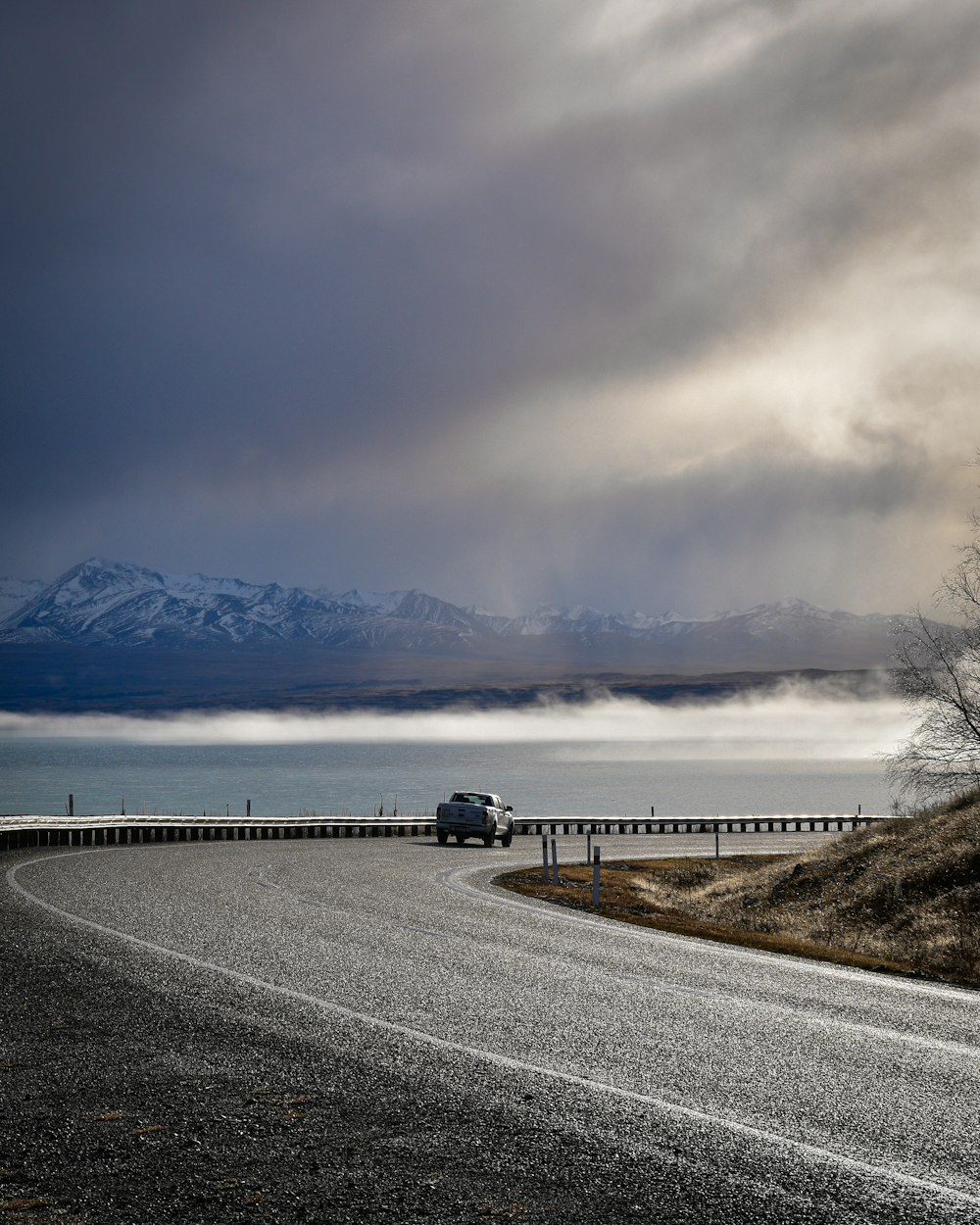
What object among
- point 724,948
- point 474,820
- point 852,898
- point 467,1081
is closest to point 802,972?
point 724,948

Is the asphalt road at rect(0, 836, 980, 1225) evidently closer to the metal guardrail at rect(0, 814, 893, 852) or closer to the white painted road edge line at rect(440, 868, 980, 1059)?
the white painted road edge line at rect(440, 868, 980, 1059)

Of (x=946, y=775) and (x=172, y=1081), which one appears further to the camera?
(x=946, y=775)

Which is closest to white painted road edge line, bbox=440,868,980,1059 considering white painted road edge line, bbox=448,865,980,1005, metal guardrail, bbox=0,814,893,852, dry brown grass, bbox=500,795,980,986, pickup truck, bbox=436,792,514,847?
white painted road edge line, bbox=448,865,980,1005

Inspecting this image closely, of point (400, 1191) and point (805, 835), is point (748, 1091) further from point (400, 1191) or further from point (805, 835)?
point (805, 835)

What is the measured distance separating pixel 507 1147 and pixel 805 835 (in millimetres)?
54604

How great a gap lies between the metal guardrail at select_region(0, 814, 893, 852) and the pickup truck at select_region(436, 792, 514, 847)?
3.29 metres

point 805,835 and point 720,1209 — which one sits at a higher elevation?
point 720,1209

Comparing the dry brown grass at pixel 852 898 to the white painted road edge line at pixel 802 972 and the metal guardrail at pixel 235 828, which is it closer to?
the white painted road edge line at pixel 802 972

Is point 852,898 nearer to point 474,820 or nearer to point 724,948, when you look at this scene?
point 724,948

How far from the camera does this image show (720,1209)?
5.47m

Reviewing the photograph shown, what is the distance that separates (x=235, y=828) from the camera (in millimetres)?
48625

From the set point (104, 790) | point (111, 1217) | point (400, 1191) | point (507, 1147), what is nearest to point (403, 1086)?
point (507, 1147)

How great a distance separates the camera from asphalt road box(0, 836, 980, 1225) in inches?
225

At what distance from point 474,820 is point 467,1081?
35.7 meters
